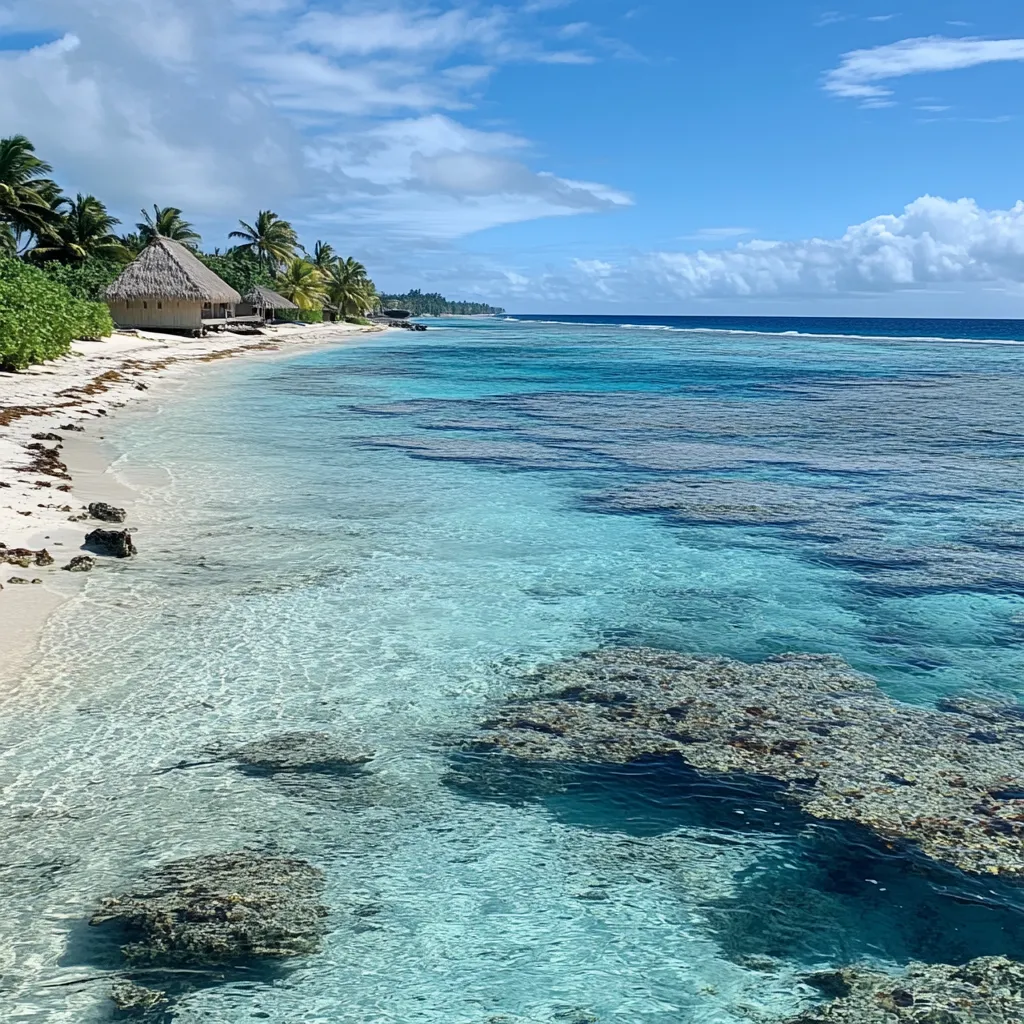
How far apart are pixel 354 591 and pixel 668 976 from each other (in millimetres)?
5423

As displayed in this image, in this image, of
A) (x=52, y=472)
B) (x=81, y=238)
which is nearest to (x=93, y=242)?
(x=81, y=238)

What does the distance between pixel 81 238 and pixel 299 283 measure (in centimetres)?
2850

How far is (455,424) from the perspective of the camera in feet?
75.5

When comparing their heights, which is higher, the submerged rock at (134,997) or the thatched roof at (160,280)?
the thatched roof at (160,280)

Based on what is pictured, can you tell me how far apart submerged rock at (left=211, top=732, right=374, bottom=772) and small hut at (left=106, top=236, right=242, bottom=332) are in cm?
5045

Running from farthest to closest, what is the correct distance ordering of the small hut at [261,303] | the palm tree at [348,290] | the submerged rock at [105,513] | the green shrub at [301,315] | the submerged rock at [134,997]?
the palm tree at [348,290] → the green shrub at [301,315] → the small hut at [261,303] → the submerged rock at [105,513] → the submerged rock at [134,997]

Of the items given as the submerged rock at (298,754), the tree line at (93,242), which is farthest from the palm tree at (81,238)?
the submerged rock at (298,754)

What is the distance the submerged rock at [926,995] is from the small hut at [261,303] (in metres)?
69.8

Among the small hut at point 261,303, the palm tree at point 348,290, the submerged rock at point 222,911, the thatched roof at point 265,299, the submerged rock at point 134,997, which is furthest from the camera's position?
the palm tree at point 348,290

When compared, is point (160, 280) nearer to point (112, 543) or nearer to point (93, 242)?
point (93, 242)

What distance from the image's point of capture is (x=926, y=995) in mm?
3682

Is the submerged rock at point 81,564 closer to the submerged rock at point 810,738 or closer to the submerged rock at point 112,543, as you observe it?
the submerged rock at point 112,543

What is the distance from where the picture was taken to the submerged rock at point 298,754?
5477 mm

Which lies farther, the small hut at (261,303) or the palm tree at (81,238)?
the small hut at (261,303)
